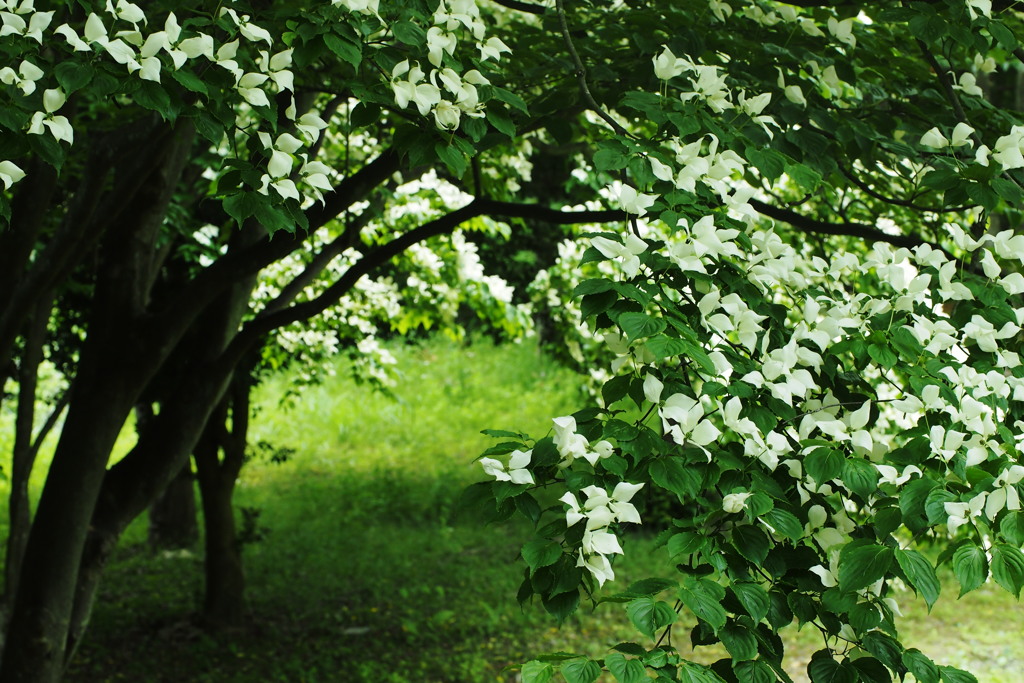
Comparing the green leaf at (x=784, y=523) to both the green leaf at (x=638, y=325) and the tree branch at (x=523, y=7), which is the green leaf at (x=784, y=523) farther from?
the tree branch at (x=523, y=7)

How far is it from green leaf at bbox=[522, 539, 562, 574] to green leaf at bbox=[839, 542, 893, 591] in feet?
1.65

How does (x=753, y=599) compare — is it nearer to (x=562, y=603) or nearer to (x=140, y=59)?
(x=562, y=603)

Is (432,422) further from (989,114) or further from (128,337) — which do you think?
(989,114)

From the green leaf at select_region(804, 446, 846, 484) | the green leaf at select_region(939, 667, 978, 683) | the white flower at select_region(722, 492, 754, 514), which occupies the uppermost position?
the green leaf at select_region(804, 446, 846, 484)

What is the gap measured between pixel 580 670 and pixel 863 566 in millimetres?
529

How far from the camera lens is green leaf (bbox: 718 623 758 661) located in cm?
171

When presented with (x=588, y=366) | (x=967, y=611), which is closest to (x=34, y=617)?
(x=588, y=366)

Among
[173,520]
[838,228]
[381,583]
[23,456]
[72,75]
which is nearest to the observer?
[72,75]

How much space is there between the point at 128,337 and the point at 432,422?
829 cm

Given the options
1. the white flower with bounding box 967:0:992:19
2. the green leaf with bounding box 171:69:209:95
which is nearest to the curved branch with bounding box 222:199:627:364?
the white flower with bounding box 967:0:992:19

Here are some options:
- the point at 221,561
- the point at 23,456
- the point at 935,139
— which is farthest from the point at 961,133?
the point at 221,561

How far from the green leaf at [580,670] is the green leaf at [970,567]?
628 mm

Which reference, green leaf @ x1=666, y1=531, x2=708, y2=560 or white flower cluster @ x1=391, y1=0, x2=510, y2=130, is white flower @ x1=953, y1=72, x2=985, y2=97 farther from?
green leaf @ x1=666, y1=531, x2=708, y2=560

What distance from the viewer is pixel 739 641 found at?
1.73m
